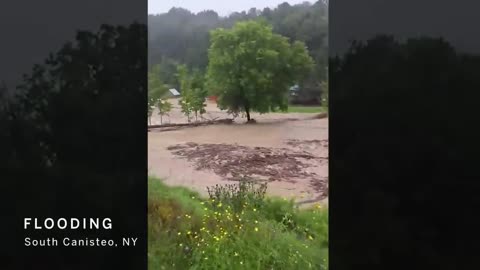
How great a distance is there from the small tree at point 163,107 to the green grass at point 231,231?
1.19 feet

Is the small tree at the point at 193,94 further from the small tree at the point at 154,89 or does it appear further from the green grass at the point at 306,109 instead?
the green grass at the point at 306,109

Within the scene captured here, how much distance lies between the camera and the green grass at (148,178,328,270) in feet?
9.37

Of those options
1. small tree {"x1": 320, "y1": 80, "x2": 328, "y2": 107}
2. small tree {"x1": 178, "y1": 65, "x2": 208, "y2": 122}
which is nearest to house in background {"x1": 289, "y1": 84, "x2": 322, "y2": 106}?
small tree {"x1": 320, "y1": 80, "x2": 328, "y2": 107}

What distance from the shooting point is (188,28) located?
2.87m

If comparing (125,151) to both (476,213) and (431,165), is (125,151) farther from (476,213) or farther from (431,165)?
(476,213)

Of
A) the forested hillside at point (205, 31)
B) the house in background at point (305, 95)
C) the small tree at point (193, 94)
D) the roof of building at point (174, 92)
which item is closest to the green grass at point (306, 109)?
the house in background at point (305, 95)

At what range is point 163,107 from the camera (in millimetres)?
2879

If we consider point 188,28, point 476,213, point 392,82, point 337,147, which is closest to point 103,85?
point 188,28

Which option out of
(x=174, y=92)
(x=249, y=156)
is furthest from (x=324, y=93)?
(x=174, y=92)

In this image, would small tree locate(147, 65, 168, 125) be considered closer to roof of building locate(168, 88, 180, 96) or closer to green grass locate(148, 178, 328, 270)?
roof of building locate(168, 88, 180, 96)

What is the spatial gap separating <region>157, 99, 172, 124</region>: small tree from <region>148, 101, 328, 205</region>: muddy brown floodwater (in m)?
0.05

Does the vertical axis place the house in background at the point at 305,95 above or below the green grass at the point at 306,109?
above

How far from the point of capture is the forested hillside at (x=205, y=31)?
2830 mm

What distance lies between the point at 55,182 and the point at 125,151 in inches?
15.9
